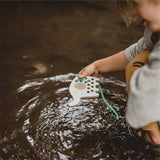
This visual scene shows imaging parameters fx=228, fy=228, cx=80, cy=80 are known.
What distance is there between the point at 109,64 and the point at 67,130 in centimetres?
38

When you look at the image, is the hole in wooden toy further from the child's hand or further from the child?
the child

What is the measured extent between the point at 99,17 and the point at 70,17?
12.6 inches

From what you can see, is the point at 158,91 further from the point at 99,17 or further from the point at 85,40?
the point at 99,17

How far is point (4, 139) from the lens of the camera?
3.41 ft

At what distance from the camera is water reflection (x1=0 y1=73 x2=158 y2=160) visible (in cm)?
97

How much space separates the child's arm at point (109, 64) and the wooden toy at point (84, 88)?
0.16ft

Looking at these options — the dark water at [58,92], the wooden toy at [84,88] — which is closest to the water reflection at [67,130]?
the dark water at [58,92]

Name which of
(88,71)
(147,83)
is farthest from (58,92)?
(147,83)

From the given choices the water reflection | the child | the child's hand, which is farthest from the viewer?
the child's hand

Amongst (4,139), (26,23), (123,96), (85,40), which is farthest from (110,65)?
(26,23)

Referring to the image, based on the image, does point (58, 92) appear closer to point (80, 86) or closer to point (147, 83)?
point (80, 86)

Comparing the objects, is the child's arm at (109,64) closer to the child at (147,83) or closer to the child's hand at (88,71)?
the child's hand at (88,71)

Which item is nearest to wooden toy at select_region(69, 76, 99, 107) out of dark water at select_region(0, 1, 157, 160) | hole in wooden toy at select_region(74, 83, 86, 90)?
hole in wooden toy at select_region(74, 83, 86, 90)

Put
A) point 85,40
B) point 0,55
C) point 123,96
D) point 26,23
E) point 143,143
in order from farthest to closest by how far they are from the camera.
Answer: point 26,23 < point 85,40 < point 0,55 < point 123,96 < point 143,143
